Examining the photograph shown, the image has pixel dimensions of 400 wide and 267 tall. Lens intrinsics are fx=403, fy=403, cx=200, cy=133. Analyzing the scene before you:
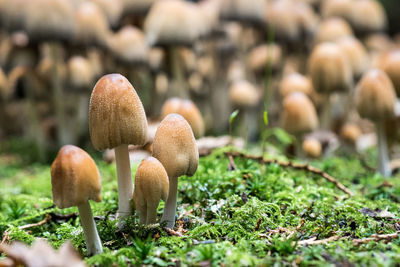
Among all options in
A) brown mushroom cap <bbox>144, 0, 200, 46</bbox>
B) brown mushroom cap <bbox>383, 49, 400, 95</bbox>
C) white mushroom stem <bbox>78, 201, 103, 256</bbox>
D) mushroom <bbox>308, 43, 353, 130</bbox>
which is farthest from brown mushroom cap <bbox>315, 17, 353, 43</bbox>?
white mushroom stem <bbox>78, 201, 103, 256</bbox>

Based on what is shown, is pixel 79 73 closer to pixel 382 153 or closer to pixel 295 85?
pixel 295 85

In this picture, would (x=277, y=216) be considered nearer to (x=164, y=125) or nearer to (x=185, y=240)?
(x=185, y=240)

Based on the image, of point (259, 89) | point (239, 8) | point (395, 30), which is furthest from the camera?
point (395, 30)

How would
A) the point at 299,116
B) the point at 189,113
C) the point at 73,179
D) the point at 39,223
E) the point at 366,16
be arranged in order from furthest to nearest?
the point at 366,16
the point at 299,116
the point at 189,113
the point at 39,223
the point at 73,179

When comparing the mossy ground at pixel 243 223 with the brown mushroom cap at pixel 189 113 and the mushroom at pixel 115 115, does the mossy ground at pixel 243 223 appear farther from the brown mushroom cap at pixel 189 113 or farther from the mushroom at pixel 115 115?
the mushroom at pixel 115 115

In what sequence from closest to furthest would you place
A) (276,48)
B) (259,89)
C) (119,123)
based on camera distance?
(119,123) → (276,48) → (259,89)

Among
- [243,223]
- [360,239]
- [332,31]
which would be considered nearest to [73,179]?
[243,223]

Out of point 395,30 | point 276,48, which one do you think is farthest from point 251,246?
point 395,30

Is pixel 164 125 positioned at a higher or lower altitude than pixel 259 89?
higher
